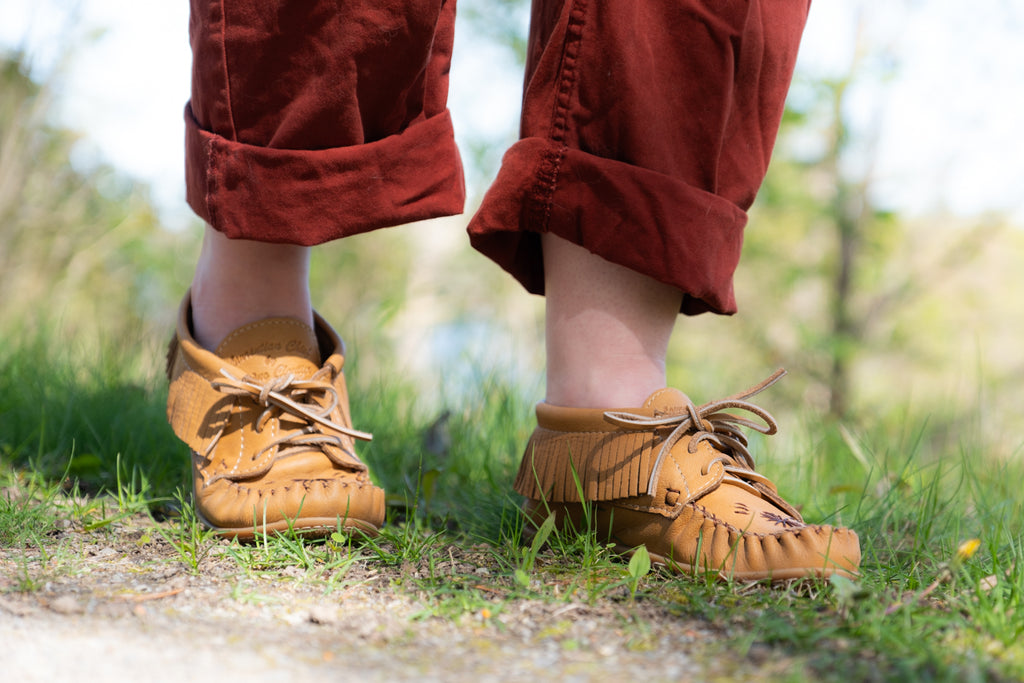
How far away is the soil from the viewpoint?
706mm

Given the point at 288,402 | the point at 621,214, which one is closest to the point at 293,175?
the point at 288,402

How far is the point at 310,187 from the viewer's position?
1.08m

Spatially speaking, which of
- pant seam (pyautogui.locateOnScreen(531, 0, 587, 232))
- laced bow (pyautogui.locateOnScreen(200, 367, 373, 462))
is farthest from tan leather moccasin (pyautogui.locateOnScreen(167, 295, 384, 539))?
pant seam (pyautogui.locateOnScreen(531, 0, 587, 232))

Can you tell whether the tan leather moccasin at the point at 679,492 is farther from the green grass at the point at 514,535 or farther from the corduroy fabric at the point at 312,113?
the corduroy fabric at the point at 312,113

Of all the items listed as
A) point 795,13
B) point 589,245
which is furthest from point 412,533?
point 795,13

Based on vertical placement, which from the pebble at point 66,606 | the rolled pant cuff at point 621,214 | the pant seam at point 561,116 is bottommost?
the pebble at point 66,606

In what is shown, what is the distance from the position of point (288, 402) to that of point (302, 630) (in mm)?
437

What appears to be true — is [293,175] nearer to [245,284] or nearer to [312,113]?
[312,113]

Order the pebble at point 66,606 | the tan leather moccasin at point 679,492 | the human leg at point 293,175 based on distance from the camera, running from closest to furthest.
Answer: the pebble at point 66,606 < the tan leather moccasin at point 679,492 < the human leg at point 293,175

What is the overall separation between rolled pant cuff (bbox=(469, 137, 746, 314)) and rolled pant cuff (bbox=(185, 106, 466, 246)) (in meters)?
0.13

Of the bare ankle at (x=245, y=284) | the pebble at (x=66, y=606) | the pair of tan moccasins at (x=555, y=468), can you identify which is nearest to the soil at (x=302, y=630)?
the pebble at (x=66, y=606)

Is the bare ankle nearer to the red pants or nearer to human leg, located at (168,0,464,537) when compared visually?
human leg, located at (168,0,464,537)

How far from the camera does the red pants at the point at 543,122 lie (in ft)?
3.40

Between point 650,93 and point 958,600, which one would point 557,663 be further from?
point 650,93
